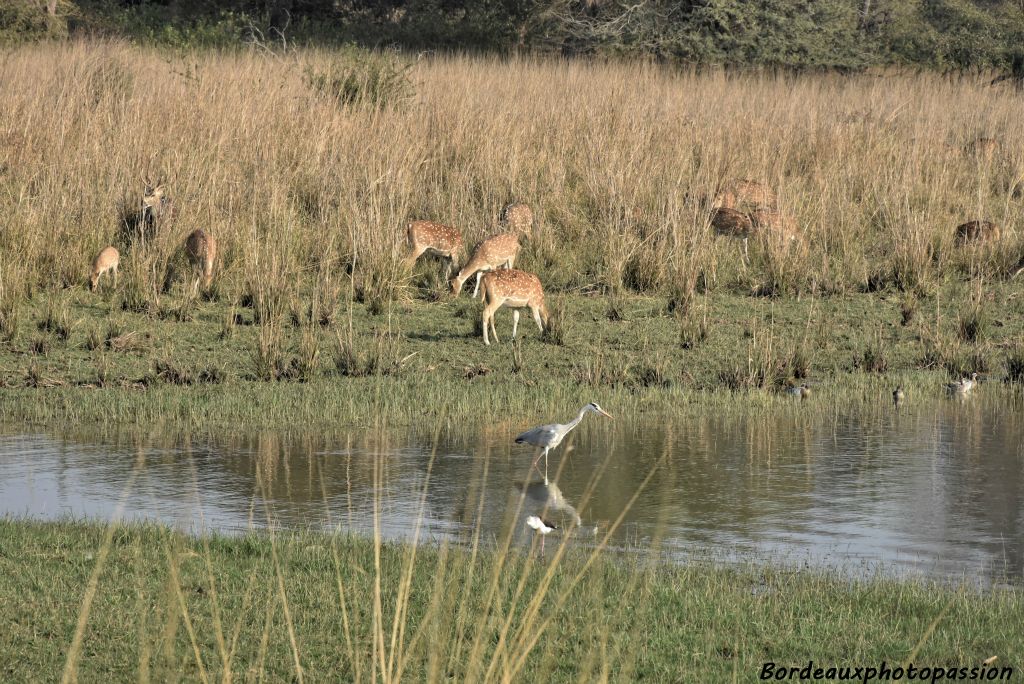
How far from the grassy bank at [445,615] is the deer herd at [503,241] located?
5.42 m

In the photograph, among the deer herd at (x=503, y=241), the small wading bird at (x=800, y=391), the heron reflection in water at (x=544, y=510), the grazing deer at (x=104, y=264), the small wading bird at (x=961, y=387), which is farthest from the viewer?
the grazing deer at (x=104, y=264)

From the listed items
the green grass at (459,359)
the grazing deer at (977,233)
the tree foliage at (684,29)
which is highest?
the tree foliage at (684,29)

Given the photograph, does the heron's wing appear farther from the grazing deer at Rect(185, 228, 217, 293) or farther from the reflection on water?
the grazing deer at Rect(185, 228, 217, 293)

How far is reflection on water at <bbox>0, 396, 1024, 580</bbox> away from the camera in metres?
7.00

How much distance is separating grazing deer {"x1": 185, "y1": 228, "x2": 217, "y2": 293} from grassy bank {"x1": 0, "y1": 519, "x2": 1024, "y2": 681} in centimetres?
673

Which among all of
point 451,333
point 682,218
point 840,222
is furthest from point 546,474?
Result: point 840,222

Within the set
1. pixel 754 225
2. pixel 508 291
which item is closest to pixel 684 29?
pixel 754 225

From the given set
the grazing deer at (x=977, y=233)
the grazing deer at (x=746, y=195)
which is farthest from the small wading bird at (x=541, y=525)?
the grazing deer at (x=746, y=195)

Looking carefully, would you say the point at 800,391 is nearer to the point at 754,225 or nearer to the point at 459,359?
the point at 459,359

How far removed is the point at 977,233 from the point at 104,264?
848 cm

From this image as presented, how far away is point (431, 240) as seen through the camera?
13742 mm

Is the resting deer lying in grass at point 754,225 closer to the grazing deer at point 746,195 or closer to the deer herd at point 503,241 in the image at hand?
the deer herd at point 503,241

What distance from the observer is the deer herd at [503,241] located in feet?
38.8

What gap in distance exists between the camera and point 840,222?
1549 centimetres
